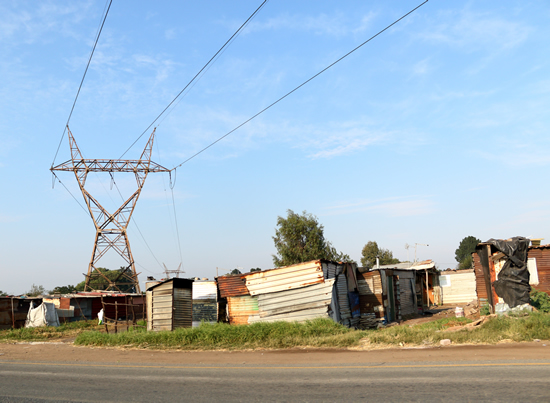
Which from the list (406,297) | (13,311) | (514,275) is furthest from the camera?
(13,311)

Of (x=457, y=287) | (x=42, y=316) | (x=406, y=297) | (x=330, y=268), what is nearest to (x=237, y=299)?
(x=330, y=268)

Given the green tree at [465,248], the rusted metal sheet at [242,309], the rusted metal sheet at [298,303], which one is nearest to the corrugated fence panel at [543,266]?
the rusted metal sheet at [298,303]

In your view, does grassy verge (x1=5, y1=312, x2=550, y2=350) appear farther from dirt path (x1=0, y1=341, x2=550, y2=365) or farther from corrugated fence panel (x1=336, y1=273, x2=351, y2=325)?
corrugated fence panel (x1=336, y1=273, x2=351, y2=325)

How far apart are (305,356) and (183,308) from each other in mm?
11137

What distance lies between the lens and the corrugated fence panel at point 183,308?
22.3 m

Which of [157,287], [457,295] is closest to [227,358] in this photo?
[157,287]

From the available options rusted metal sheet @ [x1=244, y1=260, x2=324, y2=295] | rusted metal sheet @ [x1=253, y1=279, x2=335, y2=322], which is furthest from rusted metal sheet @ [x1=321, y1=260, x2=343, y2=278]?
rusted metal sheet @ [x1=253, y1=279, x2=335, y2=322]

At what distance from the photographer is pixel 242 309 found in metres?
21.0

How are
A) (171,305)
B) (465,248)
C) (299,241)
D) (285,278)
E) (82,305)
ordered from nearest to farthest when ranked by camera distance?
1. (285,278)
2. (171,305)
3. (82,305)
4. (299,241)
5. (465,248)

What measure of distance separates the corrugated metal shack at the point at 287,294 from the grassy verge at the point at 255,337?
1.99 metres

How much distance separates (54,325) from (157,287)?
43.7ft

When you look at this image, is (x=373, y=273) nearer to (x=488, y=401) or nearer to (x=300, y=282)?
(x=300, y=282)

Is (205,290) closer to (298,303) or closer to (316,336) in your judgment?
(298,303)

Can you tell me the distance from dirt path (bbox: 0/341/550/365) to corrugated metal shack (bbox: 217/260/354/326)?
4757 mm
